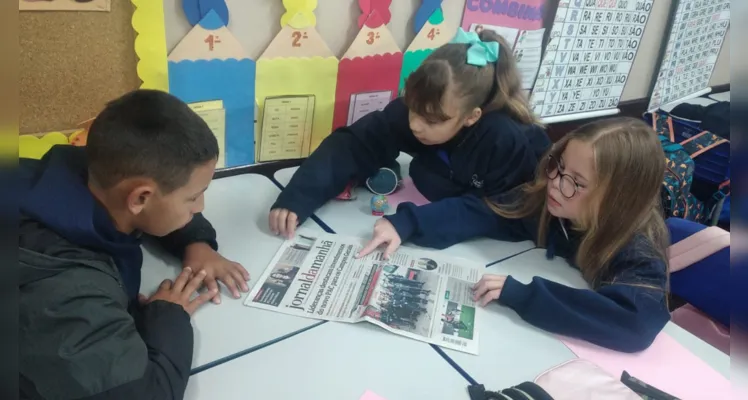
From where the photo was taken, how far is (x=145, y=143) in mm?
817

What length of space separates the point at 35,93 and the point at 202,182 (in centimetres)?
47

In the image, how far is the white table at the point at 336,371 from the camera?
824 millimetres

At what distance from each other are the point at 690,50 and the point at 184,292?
87.4 inches

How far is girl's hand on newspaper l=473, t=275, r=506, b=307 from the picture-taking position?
1.05m

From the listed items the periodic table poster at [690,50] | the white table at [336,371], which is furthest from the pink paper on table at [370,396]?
the periodic table poster at [690,50]

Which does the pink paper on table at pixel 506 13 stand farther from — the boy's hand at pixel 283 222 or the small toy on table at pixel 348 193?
the boy's hand at pixel 283 222

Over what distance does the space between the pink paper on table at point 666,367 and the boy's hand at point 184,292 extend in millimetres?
639

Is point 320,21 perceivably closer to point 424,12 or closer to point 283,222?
point 424,12

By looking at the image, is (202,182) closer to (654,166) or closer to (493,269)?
(493,269)

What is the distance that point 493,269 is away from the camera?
1.20 m

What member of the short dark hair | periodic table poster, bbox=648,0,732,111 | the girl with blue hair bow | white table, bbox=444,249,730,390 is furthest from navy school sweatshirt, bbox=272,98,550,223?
periodic table poster, bbox=648,0,732,111

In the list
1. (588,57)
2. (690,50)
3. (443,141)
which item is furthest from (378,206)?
(690,50)

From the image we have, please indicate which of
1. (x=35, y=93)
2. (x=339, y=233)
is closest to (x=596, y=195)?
(x=339, y=233)

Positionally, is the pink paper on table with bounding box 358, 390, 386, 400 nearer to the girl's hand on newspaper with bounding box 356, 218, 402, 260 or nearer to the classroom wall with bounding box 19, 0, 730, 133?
the girl's hand on newspaper with bounding box 356, 218, 402, 260
